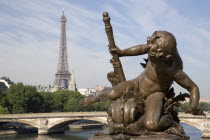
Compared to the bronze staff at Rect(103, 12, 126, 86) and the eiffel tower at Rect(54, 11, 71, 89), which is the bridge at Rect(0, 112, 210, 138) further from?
the eiffel tower at Rect(54, 11, 71, 89)

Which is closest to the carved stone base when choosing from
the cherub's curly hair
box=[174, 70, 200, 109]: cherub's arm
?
box=[174, 70, 200, 109]: cherub's arm

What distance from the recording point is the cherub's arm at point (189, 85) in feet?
18.0

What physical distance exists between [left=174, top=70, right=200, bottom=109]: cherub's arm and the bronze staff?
1.19m

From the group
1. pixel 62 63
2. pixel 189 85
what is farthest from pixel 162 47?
pixel 62 63

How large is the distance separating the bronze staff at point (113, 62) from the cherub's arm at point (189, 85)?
1.19 m

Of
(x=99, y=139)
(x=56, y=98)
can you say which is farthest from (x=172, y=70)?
(x=56, y=98)

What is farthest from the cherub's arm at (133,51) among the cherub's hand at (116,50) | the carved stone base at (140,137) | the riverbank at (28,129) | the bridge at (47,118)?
the riverbank at (28,129)

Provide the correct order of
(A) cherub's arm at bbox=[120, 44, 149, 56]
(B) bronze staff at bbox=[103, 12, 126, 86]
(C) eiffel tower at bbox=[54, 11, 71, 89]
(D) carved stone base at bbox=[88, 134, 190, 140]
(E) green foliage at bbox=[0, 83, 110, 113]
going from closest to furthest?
(D) carved stone base at bbox=[88, 134, 190, 140]
(A) cherub's arm at bbox=[120, 44, 149, 56]
(B) bronze staff at bbox=[103, 12, 126, 86]
(E) green foliage at bbox=[0, 83, 110, 113]
(C) eiffel tower at bbox=[54, 11, 71, 89]

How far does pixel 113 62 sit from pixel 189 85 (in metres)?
1.43

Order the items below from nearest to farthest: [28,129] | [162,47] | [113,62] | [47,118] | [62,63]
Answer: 1. [162,47]
2. [113,62]
3. [47,118]
4. [28,129]
5. [62,63]

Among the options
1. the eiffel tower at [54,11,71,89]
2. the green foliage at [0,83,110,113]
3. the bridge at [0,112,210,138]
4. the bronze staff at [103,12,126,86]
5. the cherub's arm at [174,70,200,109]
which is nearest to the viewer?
the cherub's arm at [174,70,200,109]

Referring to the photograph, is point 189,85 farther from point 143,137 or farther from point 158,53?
point 143,137

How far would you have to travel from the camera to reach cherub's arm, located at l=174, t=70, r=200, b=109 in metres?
5.49

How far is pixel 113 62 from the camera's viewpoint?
6430 millimetres
